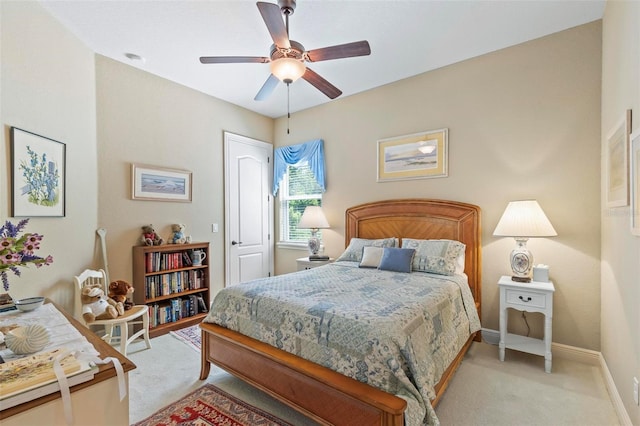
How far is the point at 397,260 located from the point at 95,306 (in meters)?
2.83

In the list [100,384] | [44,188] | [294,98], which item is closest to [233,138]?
[294,98]

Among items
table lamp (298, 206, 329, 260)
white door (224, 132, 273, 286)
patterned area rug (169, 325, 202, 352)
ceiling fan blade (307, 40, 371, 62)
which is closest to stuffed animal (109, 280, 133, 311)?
patterned area rug (169, 325, 202, 352)

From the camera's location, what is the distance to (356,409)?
151cm

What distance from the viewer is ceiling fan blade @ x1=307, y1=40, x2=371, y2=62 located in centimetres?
206

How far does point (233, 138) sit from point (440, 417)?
13.4 feet

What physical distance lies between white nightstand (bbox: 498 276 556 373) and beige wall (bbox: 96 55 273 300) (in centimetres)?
350

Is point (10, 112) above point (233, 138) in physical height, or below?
below

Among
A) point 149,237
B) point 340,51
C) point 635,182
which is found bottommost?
point 149,237

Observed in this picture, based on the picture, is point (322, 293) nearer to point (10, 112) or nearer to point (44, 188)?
point (44, 188)

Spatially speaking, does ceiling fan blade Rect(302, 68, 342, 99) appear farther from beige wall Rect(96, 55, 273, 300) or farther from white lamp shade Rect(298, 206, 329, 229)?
beige wall Rect(96, 55, 273, 300)

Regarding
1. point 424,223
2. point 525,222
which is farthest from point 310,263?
point 525,222

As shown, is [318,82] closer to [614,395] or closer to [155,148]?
[155,148]

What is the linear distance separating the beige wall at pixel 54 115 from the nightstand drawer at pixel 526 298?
3.93 meters

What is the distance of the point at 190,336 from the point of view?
3266mm
